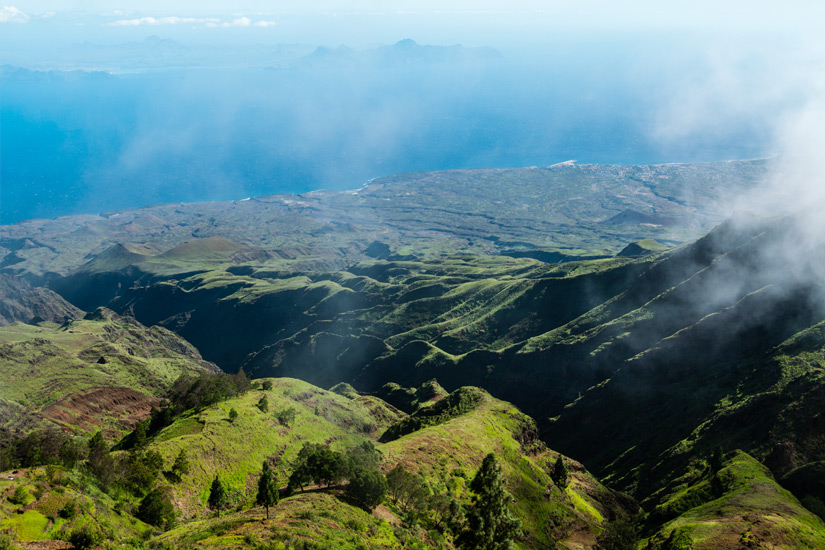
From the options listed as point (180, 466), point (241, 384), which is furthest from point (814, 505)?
point (241, 384)

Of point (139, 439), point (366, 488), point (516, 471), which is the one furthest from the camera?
point (516, 471)

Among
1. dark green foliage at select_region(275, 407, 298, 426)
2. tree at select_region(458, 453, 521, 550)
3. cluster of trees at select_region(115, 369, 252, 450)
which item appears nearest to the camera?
tree at select_region(458, 453, 521, 550)

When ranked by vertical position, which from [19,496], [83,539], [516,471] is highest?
[19,496]

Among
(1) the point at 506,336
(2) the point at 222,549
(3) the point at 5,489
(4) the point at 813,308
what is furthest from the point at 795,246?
(3) the point at 5,489

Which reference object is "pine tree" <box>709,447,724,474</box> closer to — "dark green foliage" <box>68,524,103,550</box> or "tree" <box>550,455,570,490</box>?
"tree" <box>550,455,570,490</box>

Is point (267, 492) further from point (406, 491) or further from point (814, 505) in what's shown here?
point (814, 505)

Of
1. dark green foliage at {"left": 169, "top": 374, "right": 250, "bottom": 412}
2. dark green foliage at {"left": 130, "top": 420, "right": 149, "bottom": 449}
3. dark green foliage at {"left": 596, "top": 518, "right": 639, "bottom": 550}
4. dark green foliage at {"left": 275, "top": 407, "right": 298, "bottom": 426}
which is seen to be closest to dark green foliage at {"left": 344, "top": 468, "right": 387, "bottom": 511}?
dark green foliage at {"left": 130, "top": 420, "right": 149, "bottom": 449}
